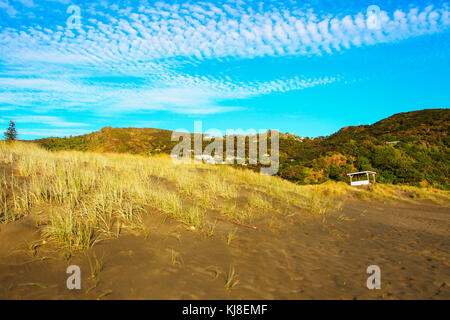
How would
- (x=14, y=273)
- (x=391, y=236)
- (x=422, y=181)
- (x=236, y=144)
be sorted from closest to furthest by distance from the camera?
(x=14, y=273), (x=391, y=236), (x=422, y=181), (x=236, y=144)

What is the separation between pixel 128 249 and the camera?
3.52 metres

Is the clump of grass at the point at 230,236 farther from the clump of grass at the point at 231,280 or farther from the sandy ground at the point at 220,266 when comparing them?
the clump of grass at the point at 231,280

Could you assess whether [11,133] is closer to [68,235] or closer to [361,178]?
[68,235]

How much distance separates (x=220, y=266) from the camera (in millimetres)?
3438

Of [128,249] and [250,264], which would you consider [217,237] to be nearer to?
[250,264]

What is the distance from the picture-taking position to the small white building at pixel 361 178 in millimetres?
20062

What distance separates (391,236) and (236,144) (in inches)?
1195

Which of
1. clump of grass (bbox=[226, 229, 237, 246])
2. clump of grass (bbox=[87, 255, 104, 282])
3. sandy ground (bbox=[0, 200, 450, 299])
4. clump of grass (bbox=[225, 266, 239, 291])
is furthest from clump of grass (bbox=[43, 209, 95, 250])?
clump of grass (bbox=[226, 229, 237, 246])

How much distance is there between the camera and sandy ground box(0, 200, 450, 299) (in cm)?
267

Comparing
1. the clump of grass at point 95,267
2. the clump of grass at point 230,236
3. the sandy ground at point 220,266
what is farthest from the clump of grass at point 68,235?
the clump of grass at point 230,236

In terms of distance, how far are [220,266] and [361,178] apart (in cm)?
2209

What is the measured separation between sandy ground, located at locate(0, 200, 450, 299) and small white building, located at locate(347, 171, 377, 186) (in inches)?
624

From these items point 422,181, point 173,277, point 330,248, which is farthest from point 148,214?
point 422,181
